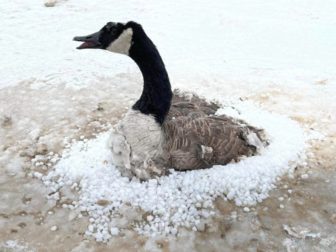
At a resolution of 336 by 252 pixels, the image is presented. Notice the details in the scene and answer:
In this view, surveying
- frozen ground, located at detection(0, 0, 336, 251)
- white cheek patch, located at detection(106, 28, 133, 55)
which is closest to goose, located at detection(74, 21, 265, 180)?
Answer: white cheek patch, located at detection(106, 28, 133, 55)

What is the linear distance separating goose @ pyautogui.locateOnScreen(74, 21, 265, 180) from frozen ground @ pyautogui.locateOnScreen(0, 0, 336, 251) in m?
0.40

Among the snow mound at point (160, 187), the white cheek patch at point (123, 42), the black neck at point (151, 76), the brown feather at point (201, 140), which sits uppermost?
the white cheek patch at point (123, 42)

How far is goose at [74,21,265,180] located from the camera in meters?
3.81

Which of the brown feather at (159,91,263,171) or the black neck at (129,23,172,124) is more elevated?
the black neck at (129,23,172,124)

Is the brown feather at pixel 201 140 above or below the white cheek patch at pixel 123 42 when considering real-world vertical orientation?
below

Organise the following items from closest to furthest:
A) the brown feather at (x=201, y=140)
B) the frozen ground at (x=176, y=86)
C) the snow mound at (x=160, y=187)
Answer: the frozen ground at (x=176, y=86)
the snow mound at (x=160, y=187)
the brown feather at (x=201, y=140)

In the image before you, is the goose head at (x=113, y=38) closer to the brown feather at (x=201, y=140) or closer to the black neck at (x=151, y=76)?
the black neck at (x=151, y=76)

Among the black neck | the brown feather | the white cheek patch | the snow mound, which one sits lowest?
the snow mound

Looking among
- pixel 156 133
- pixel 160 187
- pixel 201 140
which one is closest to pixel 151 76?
pixel 156 133

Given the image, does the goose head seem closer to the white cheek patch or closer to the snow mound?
the white cheek patch

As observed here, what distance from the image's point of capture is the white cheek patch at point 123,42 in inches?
147

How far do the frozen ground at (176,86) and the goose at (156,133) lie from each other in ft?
1.30

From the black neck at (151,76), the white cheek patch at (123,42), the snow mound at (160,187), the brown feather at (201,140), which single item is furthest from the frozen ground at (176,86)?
the white cheek patch at (123,42)

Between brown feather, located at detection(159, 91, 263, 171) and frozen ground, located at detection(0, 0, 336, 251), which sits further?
brown feather, located at detection(159, 91, 263, 171)
